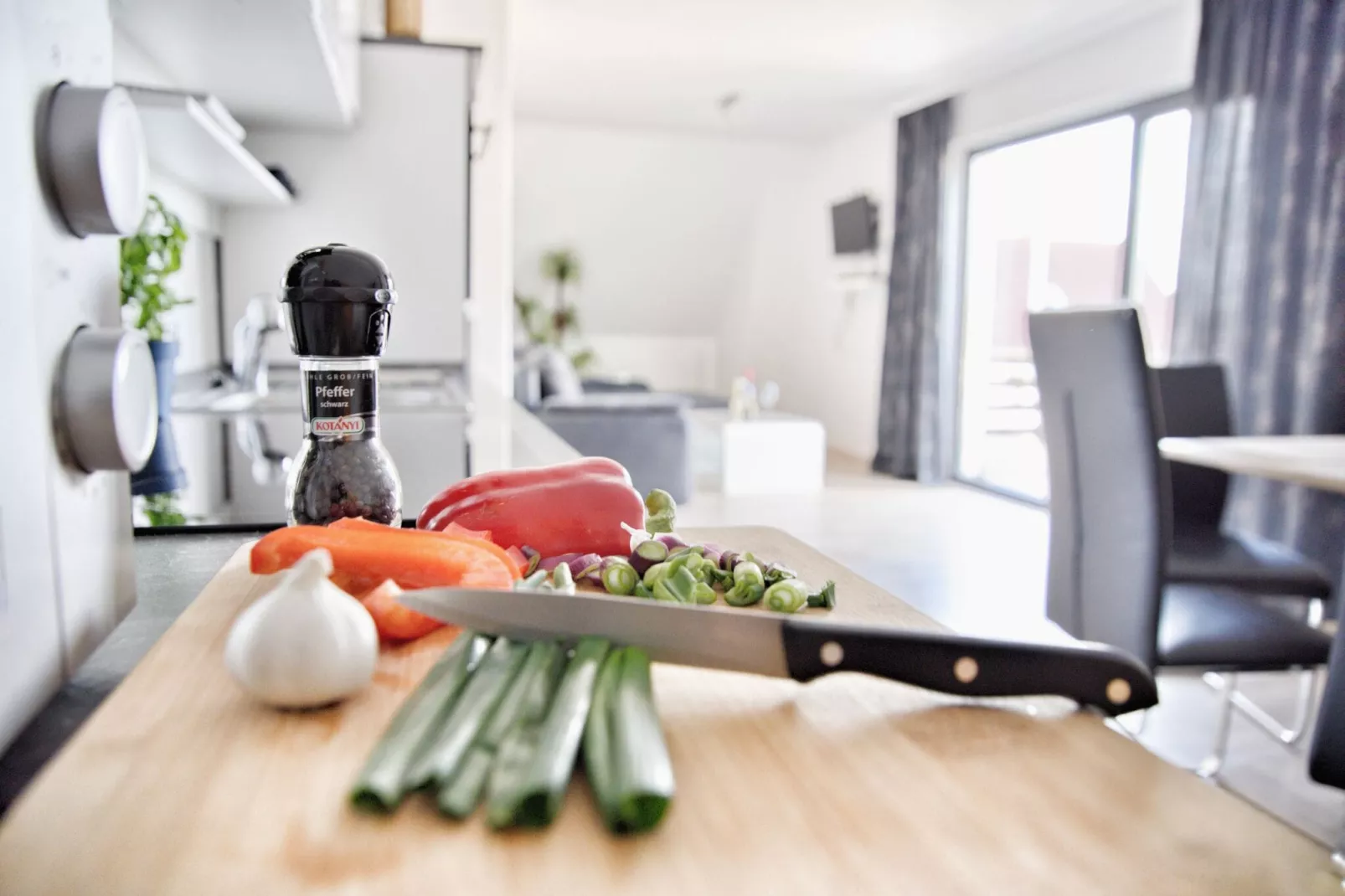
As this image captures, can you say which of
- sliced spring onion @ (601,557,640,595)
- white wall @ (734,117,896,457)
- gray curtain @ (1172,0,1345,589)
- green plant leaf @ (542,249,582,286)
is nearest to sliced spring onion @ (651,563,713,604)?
sliced spring onion @ (601,557,640,595)

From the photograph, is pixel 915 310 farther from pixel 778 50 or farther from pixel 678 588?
pixel 678 588

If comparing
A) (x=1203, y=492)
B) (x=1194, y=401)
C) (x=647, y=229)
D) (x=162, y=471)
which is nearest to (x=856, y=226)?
(x=647, y=229)

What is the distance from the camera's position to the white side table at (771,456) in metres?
6.02

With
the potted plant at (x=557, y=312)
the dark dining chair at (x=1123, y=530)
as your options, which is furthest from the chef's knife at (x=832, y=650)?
the potted plant at (x=557, y=312)

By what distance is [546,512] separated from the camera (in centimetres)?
91

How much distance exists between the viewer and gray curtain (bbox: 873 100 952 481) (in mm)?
6355

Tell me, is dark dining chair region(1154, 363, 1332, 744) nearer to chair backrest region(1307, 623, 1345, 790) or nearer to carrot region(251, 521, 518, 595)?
chair backrest region(1307, 623, 1345, 790)

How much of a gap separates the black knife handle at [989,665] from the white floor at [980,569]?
0.91 feet

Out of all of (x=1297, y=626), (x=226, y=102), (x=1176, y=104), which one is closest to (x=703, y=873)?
(x=1297, y=626)

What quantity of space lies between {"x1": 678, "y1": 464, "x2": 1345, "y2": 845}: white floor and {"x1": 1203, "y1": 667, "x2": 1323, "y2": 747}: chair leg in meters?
0.05

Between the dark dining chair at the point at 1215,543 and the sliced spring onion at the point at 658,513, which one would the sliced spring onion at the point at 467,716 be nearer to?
the sliced spring onion at the point at 658,513

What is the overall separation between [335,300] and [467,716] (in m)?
0.44

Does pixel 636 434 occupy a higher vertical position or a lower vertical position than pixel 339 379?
lower

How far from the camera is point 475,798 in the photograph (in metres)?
0.43
